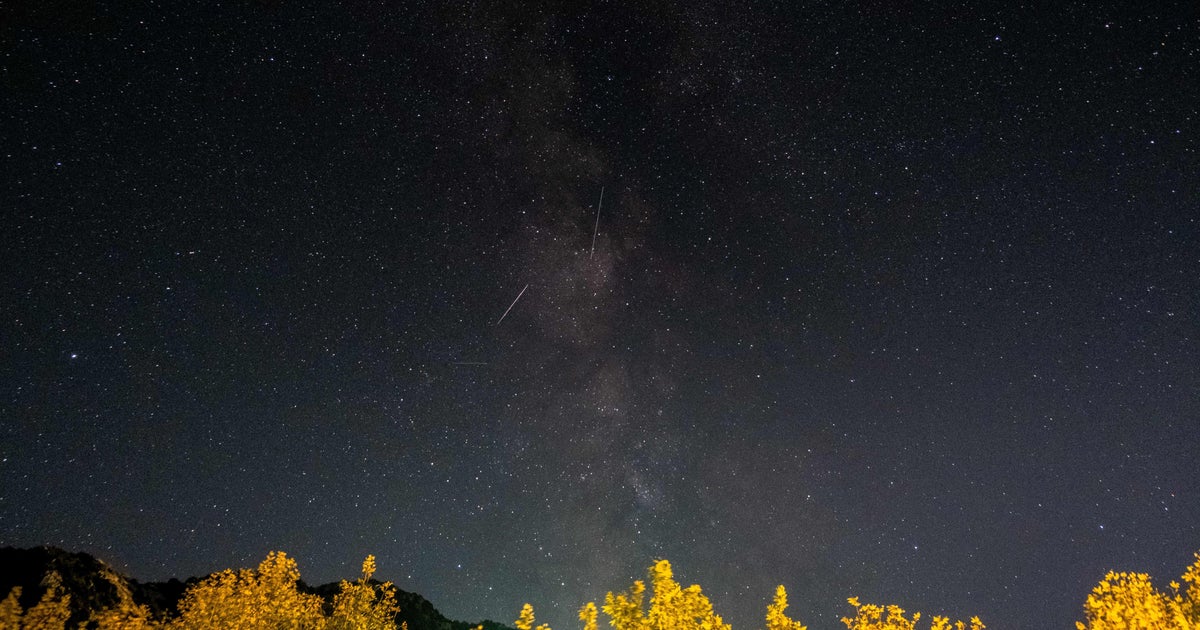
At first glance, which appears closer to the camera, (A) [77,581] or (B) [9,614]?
(B) [9,614]

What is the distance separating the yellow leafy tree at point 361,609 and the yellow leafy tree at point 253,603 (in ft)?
3.15

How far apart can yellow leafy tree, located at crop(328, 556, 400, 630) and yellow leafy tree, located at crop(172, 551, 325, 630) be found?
96cm

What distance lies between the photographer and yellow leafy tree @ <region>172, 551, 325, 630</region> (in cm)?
1825

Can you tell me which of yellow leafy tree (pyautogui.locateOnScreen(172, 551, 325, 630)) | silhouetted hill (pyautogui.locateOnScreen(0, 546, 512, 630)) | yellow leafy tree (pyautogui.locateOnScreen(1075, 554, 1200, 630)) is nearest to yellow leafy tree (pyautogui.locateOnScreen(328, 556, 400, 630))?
yellow leafy tree (pyautogui.locateOnScreen(172, 551, 325, 630))

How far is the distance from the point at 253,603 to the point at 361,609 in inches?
156

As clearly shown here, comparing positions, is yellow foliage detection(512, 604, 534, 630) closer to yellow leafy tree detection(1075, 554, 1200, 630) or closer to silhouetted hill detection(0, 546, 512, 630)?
yellow leafy tree detection(1075, 554, 1200, 630)

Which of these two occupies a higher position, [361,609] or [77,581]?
[77,581]

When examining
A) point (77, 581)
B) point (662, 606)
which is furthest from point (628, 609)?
point (77, 581)

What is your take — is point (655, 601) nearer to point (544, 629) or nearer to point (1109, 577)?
point (544, 629)

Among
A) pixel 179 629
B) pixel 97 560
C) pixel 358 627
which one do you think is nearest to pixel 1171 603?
pixel 358 627

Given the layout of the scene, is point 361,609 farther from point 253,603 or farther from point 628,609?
point 628,609

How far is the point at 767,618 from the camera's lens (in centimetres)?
1427

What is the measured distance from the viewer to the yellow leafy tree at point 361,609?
68.0ft

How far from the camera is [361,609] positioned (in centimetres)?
2134
